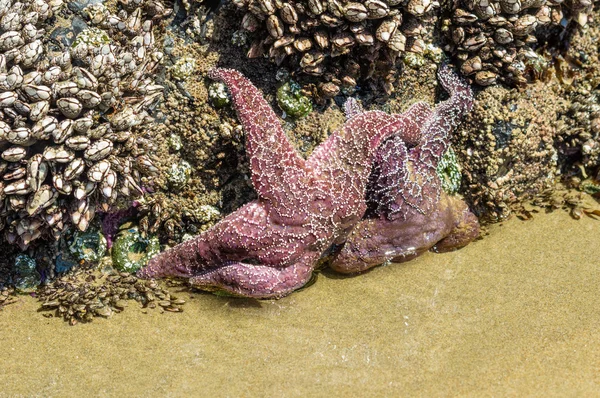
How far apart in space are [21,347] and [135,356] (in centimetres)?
105

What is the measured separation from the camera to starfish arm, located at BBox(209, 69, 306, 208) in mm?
6039

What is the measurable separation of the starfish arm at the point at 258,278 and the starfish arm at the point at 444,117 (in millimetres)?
1600

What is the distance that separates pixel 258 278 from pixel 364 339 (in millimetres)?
1149

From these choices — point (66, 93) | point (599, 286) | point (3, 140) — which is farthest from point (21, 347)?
point (599, 286)

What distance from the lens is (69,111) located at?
17.9ft

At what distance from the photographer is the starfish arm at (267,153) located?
19.8 feet

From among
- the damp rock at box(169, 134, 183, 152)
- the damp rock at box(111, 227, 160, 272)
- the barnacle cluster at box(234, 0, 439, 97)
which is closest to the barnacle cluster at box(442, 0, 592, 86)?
the barnacle cluster at box(234, 0, 439, 97)

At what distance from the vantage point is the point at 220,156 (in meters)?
6.61

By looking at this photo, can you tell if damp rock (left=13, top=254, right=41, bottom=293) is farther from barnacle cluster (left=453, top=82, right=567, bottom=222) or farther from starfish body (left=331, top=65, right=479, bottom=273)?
barnacle cluster (left=453, top=82, right=567, bottom=222)

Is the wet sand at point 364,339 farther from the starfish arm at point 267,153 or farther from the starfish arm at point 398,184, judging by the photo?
the starfish arm at point 267,153

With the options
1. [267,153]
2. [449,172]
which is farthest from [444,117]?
[267,153]

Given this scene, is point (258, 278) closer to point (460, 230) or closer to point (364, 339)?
Result: point (364, 339)

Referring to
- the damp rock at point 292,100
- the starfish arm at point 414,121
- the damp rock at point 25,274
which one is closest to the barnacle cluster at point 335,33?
the damp rock at point 292,100

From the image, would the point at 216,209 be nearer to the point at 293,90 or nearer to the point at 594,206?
the point at 293,90
